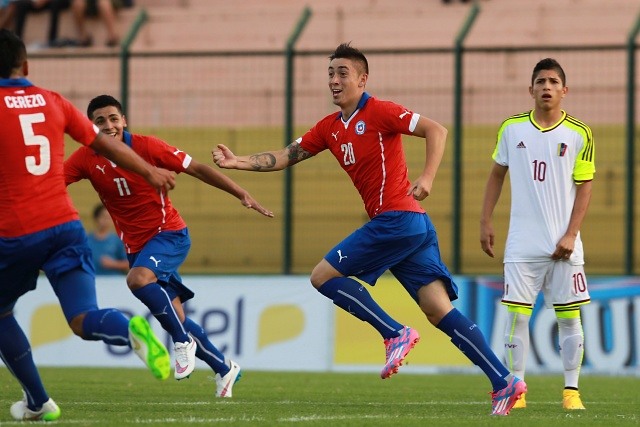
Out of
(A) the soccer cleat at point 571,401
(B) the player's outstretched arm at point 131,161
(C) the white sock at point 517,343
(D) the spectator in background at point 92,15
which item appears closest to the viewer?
(B) the player's outstretched arm at point 131,161

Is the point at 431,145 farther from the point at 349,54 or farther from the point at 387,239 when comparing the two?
the point at 349,54

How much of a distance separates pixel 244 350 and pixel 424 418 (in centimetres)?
707

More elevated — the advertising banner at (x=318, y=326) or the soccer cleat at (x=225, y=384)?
the soccer cleat at (x=225, y=384)

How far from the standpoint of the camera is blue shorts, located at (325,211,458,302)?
8.55 metres

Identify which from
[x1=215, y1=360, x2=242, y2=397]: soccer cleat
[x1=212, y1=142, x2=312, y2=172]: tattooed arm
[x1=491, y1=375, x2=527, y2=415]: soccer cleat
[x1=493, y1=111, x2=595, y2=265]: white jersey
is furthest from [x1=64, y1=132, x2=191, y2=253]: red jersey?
[x1=491, y1=375, x2=527, y2=415]: soccer cleat

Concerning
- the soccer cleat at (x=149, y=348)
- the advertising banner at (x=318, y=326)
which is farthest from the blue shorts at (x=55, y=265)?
the advertising banner at (x=318, y=326)

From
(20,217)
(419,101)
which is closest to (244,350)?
(419,101)

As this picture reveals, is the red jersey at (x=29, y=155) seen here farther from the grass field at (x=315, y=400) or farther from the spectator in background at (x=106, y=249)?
the spectator in background at (x=106, y=249)

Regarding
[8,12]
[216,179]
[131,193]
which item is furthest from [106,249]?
[8,12]

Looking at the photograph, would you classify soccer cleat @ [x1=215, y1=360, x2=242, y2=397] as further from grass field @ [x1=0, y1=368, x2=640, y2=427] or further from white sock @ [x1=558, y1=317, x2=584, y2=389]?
white sock @ [x1=558, y1=317, x2=584, y2=389]

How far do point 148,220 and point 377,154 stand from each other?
6.36 feet

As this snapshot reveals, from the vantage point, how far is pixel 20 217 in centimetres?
698

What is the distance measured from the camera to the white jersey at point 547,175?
9031 mm

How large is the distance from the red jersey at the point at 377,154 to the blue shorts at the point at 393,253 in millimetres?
124
